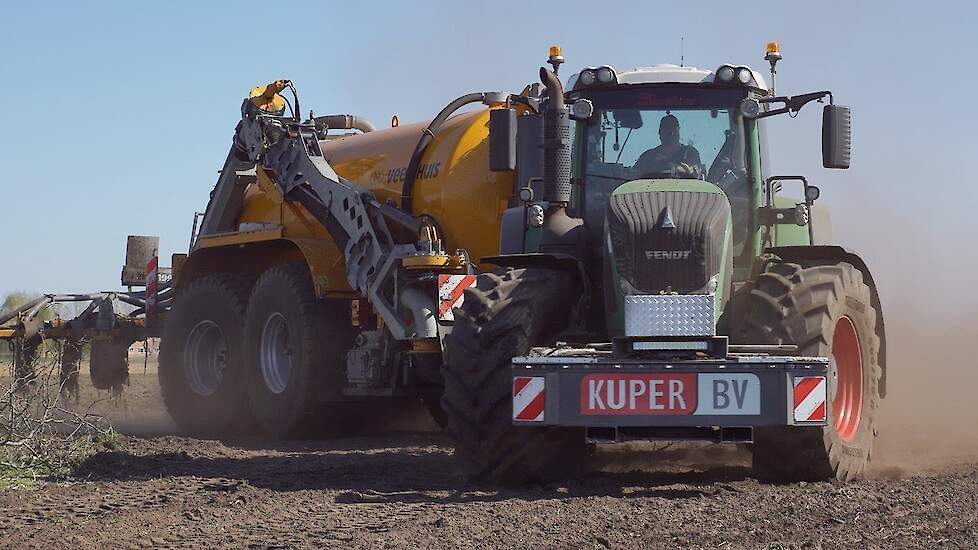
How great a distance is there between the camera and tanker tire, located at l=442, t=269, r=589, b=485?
8.54m

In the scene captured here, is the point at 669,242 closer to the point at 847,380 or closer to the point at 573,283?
the point at 573,283

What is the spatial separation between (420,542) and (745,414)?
222 cm

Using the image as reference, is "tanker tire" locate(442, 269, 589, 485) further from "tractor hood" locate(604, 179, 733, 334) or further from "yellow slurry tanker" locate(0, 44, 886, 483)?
"tractor hood" locate(604, 179, 733, 334)

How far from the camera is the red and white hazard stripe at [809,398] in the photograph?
8.12 m

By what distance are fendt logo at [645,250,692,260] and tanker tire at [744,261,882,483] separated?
481 millimetres

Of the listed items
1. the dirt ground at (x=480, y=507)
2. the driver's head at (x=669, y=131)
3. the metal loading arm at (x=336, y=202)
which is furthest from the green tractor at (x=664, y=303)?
the metal loading arm at (x=336, y=202)

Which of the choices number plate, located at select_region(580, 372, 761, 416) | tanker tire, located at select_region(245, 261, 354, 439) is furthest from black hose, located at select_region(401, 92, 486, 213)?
number plate, located at select_region(580, 372, 761, 416)

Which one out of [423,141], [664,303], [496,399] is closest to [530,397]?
[496,399]

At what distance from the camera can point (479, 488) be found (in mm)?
A: 8609

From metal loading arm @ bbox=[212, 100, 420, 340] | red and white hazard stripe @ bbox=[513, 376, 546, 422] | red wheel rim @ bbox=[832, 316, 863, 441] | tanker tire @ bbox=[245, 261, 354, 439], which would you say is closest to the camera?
red and white hazard stripe @ bbox=[513, 376, 546, 422]

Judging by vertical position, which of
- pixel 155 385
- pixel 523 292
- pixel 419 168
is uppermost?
pixel 419 168

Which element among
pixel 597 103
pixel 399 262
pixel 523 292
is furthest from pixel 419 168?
pixel 523 292

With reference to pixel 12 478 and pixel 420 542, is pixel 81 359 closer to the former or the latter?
pixel 12 478

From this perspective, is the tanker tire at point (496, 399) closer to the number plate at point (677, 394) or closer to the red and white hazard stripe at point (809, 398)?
the number plate at point (677, 394)
